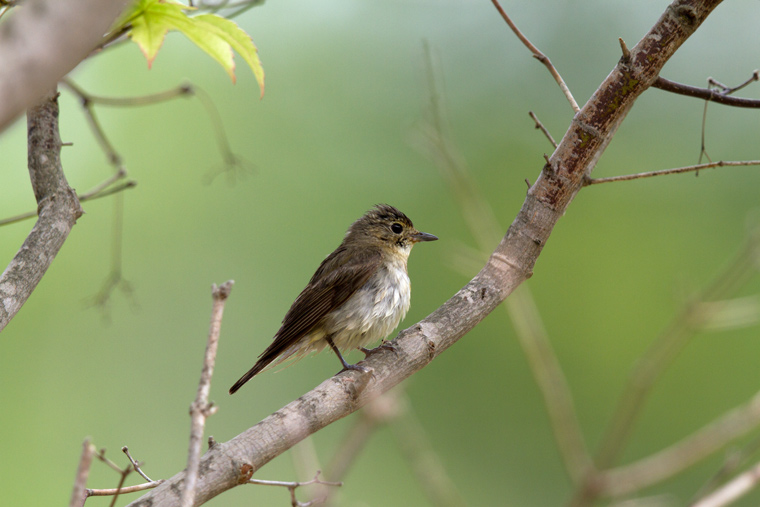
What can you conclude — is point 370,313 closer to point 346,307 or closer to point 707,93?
point 346,307

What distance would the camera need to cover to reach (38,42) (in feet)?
1.87

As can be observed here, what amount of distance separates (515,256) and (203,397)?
1549 millimetres

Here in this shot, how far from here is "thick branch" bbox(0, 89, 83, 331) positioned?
1.90 meters

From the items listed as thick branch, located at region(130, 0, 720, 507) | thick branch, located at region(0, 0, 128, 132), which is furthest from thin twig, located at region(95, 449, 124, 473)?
thick branch, located at region(0, 0, 128, 132)

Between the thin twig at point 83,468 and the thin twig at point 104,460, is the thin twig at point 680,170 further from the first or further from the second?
the thin twig at point 83,468

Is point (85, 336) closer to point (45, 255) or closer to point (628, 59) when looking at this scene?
point (45, 255)

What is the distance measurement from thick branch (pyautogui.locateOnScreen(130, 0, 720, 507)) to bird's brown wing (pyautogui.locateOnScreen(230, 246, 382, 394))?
1395mm

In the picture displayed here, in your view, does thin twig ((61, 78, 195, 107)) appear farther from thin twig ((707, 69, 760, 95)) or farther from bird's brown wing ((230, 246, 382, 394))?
thin twig ((707, 69, 760, 95))

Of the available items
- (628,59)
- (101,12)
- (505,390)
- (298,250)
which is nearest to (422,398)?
(505,390)

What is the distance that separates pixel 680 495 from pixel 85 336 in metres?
7.12

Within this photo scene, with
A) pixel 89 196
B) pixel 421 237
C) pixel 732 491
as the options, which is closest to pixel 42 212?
pixel 89 196

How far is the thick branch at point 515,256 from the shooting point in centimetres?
206

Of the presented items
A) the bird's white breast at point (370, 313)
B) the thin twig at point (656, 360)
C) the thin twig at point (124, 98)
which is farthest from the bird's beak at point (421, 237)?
the thin twig at point (656, 360)

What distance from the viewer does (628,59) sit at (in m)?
2.30
